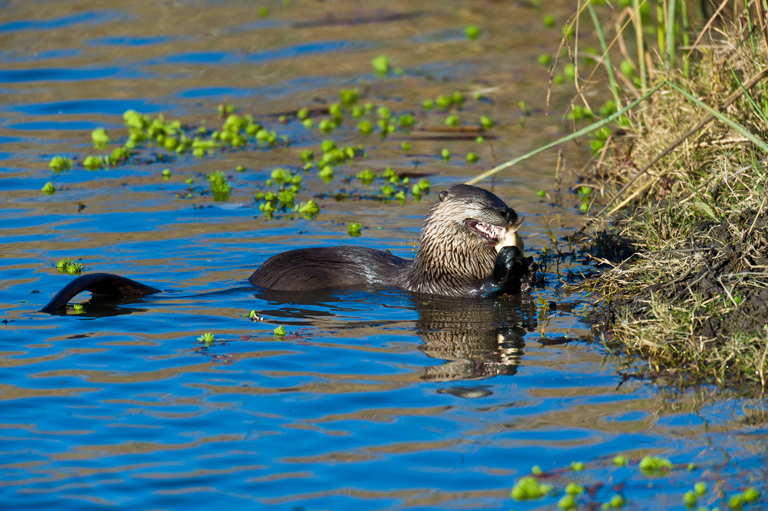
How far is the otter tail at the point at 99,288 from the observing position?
18.6 feet

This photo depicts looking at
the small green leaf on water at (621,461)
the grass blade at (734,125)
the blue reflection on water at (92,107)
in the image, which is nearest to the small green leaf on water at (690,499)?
the small green leaf on water at (621,461)

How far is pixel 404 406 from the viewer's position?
4484 mm

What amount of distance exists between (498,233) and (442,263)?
0.41 metres

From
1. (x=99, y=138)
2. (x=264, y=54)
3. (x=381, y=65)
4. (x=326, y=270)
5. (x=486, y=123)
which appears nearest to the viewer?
(x=326, y=270)

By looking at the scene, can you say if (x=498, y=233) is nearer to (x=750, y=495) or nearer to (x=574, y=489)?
(x=574, y=489)

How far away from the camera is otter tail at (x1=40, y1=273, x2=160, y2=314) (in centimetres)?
567

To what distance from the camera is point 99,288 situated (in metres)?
5.95

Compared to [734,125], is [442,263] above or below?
below

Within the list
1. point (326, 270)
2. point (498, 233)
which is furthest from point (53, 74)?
point (498, 233)

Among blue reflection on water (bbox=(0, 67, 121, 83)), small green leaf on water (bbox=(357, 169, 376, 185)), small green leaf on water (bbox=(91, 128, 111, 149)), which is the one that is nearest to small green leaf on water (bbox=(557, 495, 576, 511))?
small green leaf on water (bbox=(357, 169, 376, 185))

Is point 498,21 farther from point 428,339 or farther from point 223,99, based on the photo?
point 428,339

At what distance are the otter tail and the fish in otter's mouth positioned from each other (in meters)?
2.12

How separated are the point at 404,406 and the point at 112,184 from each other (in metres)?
5.43

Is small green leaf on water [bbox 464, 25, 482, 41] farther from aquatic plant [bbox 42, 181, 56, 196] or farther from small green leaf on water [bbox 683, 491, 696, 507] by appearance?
small green leaf on water [bbox 683, 491, 696, 507]
